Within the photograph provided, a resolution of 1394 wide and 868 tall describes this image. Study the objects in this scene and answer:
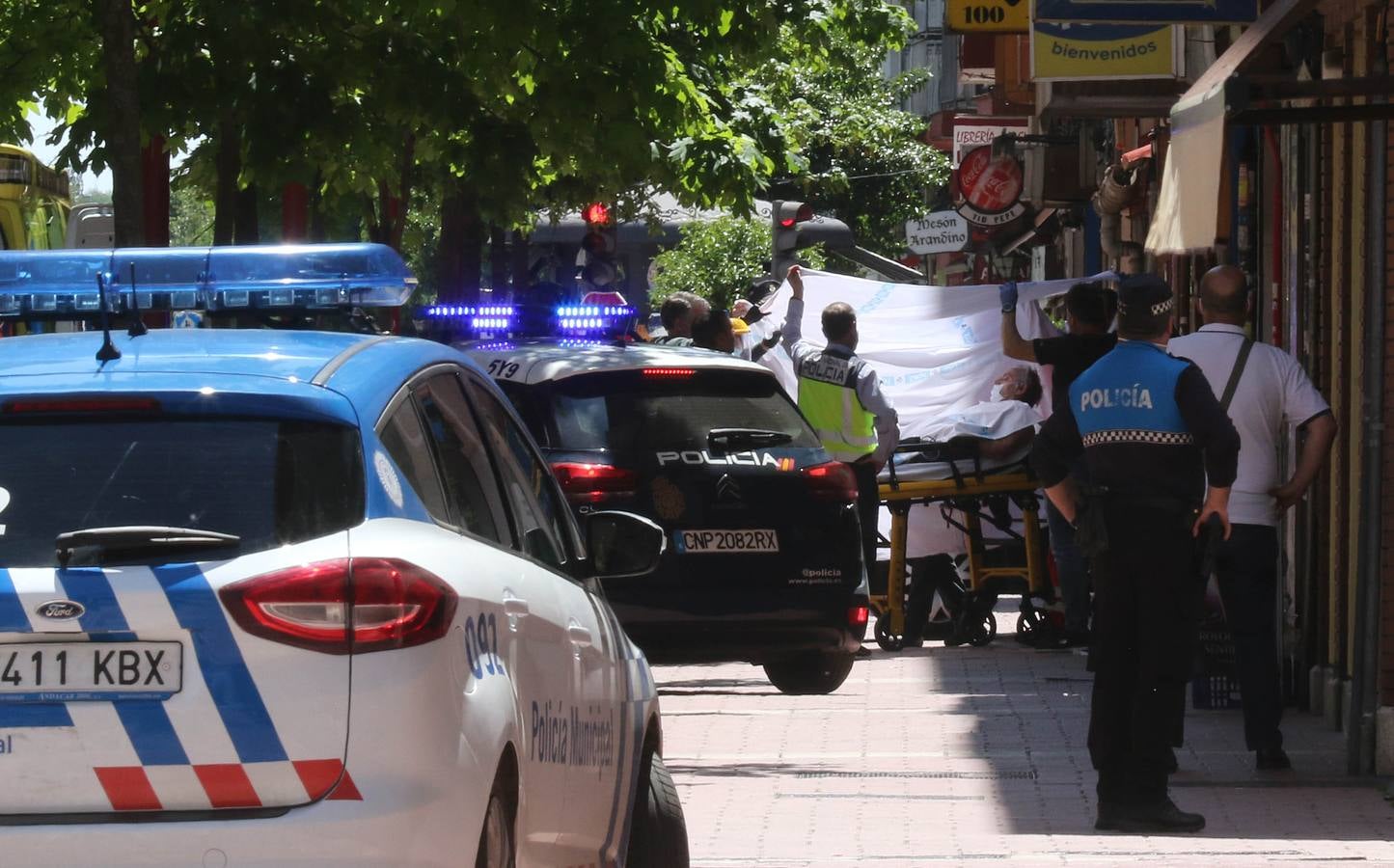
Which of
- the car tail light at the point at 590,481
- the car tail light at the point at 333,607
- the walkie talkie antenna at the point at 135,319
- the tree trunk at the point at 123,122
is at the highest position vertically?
the tree trunk at the point at 123,122

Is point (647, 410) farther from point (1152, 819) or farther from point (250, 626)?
point (250, 626)

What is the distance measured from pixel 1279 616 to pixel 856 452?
2952 mm

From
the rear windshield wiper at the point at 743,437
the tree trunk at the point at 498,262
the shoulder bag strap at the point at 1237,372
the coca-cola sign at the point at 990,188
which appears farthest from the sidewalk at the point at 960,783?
the tree trunk at the point at 498,262

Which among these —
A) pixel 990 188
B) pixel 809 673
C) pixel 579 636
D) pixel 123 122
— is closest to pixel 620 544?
pixel 579 636

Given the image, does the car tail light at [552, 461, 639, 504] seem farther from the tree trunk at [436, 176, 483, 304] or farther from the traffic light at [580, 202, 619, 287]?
the traffic light at [580, 202, 619, 287]

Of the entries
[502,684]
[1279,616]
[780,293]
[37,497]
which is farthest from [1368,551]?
[780,293]

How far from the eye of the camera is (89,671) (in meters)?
3.87

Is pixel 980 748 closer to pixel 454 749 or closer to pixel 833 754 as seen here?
pixel 833 754

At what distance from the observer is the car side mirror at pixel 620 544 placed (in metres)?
5.49

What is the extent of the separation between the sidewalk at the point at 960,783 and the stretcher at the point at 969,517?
160cm

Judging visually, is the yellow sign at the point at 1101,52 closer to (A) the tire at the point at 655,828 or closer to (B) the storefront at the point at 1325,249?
(B) the storefront at the point at 1325,249

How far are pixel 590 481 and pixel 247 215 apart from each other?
3683mm

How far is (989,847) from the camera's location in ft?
24.8

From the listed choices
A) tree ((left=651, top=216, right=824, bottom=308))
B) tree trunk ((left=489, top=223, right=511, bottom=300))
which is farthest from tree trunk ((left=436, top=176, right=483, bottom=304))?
tree ((left=651, top=216, right=824, bottom=308))
